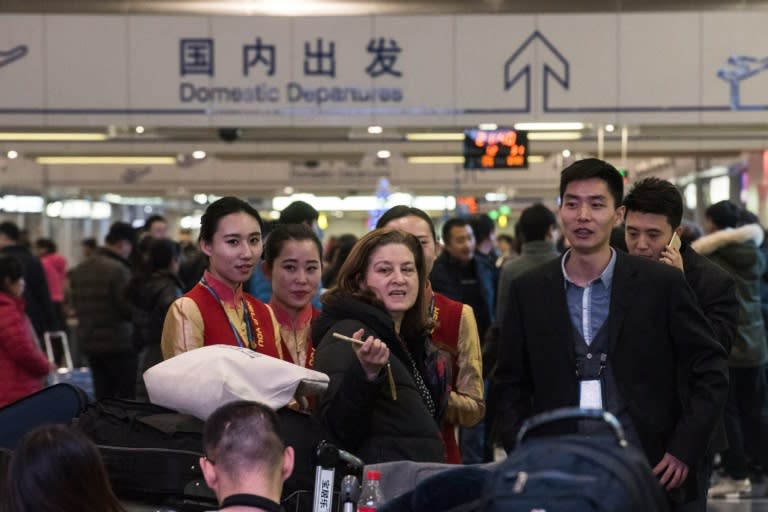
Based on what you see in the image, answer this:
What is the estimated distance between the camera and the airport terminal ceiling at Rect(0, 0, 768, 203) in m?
12.5

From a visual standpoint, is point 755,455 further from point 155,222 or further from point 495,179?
point 495,179

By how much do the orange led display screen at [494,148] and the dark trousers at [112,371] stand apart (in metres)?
Answer: 4.51

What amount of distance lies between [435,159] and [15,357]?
44.5 ft

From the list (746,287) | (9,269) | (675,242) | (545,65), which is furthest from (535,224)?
(545,65)

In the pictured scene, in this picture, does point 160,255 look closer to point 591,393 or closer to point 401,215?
point 401,215

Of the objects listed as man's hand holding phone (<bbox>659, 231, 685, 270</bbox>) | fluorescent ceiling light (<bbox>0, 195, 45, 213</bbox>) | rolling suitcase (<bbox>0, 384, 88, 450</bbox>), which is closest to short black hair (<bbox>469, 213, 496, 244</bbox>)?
man's hand holding phone (<bbox>659, 231, 685, 270</bbox>)

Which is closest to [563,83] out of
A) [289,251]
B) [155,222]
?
[155,222]

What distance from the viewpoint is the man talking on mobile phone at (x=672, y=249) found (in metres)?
4.64

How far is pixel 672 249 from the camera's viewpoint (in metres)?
4.66

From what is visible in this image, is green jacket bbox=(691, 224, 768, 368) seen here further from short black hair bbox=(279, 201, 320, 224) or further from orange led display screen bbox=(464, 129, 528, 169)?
orange led display screen bbox=(464, 129, 528, 169)

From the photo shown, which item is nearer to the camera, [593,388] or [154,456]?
[154,456]

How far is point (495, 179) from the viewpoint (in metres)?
24.3

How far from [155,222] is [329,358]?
740 centimetres

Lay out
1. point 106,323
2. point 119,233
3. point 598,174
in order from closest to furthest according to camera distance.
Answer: point 598,174 < point 106,323 < point 119,233
